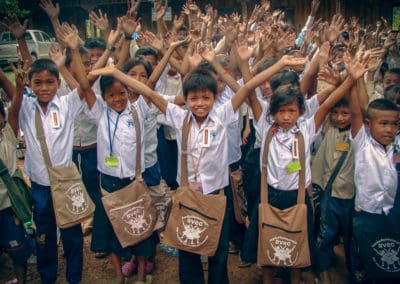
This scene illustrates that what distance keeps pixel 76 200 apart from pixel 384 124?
7.28 feet

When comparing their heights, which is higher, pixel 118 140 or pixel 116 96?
pixel 116 96

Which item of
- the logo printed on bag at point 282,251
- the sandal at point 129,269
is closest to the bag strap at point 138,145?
the sandal at point 129,269

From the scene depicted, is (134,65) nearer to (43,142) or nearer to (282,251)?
(43,142)

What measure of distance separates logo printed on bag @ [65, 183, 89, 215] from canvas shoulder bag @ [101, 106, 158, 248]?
0.52 ft

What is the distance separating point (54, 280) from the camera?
317 centimetres

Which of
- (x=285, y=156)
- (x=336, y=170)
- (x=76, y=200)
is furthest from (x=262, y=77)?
(x=76, y=200)

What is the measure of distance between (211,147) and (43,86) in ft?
4.41

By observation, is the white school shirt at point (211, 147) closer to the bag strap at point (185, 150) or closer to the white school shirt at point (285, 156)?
the bag strap at point (185, 150)

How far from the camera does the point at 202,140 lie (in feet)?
9.17

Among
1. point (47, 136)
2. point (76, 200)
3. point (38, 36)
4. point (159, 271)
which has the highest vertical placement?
point (38, 36)

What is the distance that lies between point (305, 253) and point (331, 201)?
553 mm

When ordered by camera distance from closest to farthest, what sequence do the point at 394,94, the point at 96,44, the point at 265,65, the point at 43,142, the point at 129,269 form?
the point at 43,142 → the point at 394,94 → the point at 129,269 → the point at 265,65 → the point at 96,44

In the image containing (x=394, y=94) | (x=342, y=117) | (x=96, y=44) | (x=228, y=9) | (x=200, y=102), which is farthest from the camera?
(x=228, y=9)

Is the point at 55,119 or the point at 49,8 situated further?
the point at 49,8
